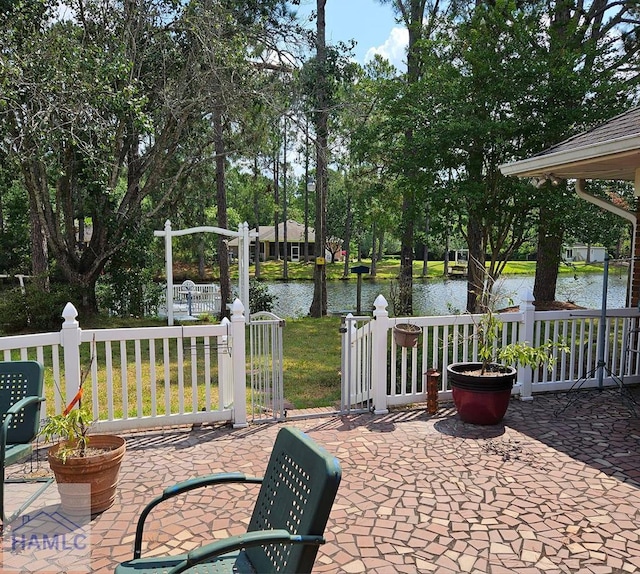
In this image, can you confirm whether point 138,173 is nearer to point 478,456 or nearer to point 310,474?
point 478,456

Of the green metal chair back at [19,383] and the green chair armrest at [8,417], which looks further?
the green metal chair back at [19,383]

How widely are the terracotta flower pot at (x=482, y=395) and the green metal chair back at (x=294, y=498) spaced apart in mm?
2828

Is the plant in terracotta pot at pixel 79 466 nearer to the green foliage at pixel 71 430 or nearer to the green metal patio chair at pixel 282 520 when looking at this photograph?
the green foliage at pixel 71 430

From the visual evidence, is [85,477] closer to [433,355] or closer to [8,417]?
[8,417]

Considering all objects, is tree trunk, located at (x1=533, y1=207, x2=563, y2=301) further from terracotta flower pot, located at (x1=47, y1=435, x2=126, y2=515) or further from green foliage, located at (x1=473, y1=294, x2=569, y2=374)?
terracotta flower pot, located at (x1=47, y1=435, x2=126, y2=515)

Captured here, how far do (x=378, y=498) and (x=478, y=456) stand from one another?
1.05 metres

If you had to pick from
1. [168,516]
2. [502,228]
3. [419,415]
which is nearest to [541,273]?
[502,228]

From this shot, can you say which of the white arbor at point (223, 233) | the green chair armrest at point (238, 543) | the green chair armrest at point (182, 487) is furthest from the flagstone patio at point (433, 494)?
the white arbor at point (223, 233)

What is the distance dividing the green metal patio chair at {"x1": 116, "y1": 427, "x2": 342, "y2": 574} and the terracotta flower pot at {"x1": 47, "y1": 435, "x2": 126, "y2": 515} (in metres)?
1.17

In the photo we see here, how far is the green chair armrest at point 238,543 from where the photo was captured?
1.50 meters

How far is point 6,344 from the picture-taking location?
154 inches

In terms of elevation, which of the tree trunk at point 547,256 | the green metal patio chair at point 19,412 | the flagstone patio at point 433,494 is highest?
the tree trunk at point 547,256

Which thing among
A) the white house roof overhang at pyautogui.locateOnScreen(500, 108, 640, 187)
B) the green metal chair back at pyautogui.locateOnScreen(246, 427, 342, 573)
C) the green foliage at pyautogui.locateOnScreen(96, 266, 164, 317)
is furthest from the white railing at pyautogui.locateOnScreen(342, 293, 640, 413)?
the green foliage at pyautogui.locateOnScreen(96, 266, 164, 317)

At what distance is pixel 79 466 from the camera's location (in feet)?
9.66
